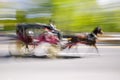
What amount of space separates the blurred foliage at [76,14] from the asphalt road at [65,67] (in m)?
9.25

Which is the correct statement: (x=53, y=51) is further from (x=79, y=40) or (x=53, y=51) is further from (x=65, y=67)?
(x=65, y=67)

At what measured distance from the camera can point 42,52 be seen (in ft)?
35.0

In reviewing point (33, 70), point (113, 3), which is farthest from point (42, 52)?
point (113, 3)

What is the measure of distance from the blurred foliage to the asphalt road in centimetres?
925

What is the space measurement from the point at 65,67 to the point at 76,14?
13.0 meters

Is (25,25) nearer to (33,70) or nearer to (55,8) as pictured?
(33,70)

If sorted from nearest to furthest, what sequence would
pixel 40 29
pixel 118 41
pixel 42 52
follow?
pixel 40 29 → pixel 42 52 → pixel 118 41

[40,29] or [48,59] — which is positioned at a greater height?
[40,29]

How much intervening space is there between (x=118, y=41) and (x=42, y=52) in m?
4.95

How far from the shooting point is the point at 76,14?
21.4 m

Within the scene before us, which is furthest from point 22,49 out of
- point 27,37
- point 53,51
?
point 53,51

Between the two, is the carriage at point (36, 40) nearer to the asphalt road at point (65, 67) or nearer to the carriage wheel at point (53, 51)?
the carriage wheel at point (53, 51)

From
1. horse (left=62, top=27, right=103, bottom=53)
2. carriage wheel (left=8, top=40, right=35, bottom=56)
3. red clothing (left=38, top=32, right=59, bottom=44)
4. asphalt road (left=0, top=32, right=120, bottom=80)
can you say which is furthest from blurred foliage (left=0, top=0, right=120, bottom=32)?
red clothing (left=38, top=32, right=59, bottom=44)

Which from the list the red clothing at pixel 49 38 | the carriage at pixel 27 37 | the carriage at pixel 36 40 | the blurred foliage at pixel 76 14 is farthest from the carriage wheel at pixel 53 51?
the blurred foliage at pixel 76 14
